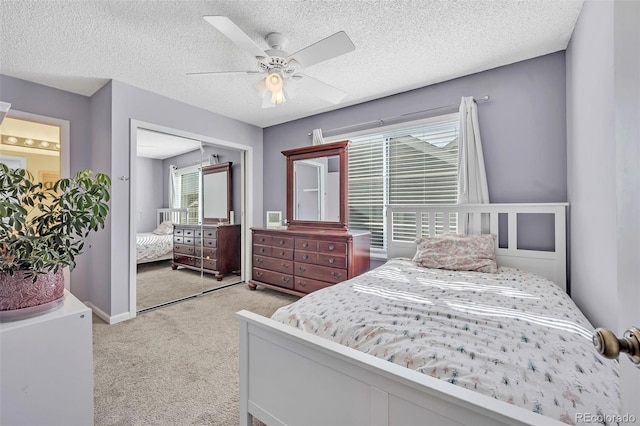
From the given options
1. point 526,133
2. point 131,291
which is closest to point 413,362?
point 526,133

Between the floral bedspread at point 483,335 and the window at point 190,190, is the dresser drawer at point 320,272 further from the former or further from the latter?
the window at point 190,190

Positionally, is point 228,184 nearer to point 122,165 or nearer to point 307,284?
point 122,165

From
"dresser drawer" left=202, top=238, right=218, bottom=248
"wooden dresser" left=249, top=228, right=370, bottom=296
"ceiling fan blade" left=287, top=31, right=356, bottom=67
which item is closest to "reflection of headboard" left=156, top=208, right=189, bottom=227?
"dresser drawer" left=202, top=238, right=218, bottom=248

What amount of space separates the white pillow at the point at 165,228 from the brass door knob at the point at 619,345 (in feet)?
13.3

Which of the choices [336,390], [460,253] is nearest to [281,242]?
[460,253]

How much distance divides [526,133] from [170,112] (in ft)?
12.6

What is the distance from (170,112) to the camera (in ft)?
11.3

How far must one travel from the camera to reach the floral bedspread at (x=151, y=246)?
130 inches

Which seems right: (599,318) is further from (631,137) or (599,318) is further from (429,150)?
(429,150)

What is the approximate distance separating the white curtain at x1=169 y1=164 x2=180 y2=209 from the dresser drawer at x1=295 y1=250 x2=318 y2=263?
178 centimetres

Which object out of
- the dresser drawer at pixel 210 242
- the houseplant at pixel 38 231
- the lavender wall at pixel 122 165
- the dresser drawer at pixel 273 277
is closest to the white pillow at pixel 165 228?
the dresser drawer at pixel 210 242

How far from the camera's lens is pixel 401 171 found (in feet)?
11.0

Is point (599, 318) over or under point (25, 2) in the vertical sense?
under

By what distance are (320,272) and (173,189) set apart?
225 cm
